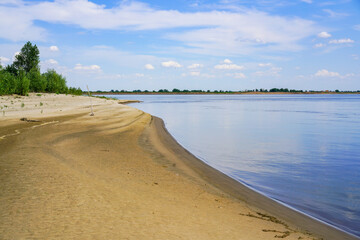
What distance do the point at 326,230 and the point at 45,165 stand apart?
7537 millimetres

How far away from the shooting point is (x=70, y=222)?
16.5ft

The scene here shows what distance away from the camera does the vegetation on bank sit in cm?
3953

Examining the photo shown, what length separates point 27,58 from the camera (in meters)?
77.9

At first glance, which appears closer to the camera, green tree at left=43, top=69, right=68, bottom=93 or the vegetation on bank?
the vegetation on bank

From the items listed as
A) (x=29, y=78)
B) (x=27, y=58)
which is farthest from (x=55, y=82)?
(x=27, y=58)

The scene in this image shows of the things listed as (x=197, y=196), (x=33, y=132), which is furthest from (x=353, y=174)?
(x=33, y=132)

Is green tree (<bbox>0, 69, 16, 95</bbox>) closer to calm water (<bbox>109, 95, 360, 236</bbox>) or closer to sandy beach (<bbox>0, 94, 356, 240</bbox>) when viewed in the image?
calm water (<bbox>109, 95, 360, 236</bbox>)

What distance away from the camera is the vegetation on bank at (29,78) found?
39531mm

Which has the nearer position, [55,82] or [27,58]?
[55,82]

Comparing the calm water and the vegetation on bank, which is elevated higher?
the vegetation on bank

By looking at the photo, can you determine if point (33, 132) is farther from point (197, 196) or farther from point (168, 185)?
point (197, 196)

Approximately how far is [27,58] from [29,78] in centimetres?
3118

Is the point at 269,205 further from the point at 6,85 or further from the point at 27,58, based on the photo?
the point at 27,58

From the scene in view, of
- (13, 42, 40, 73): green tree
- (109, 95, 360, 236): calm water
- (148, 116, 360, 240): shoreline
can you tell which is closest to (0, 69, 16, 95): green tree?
(109, 95, 360, 236): calm water
